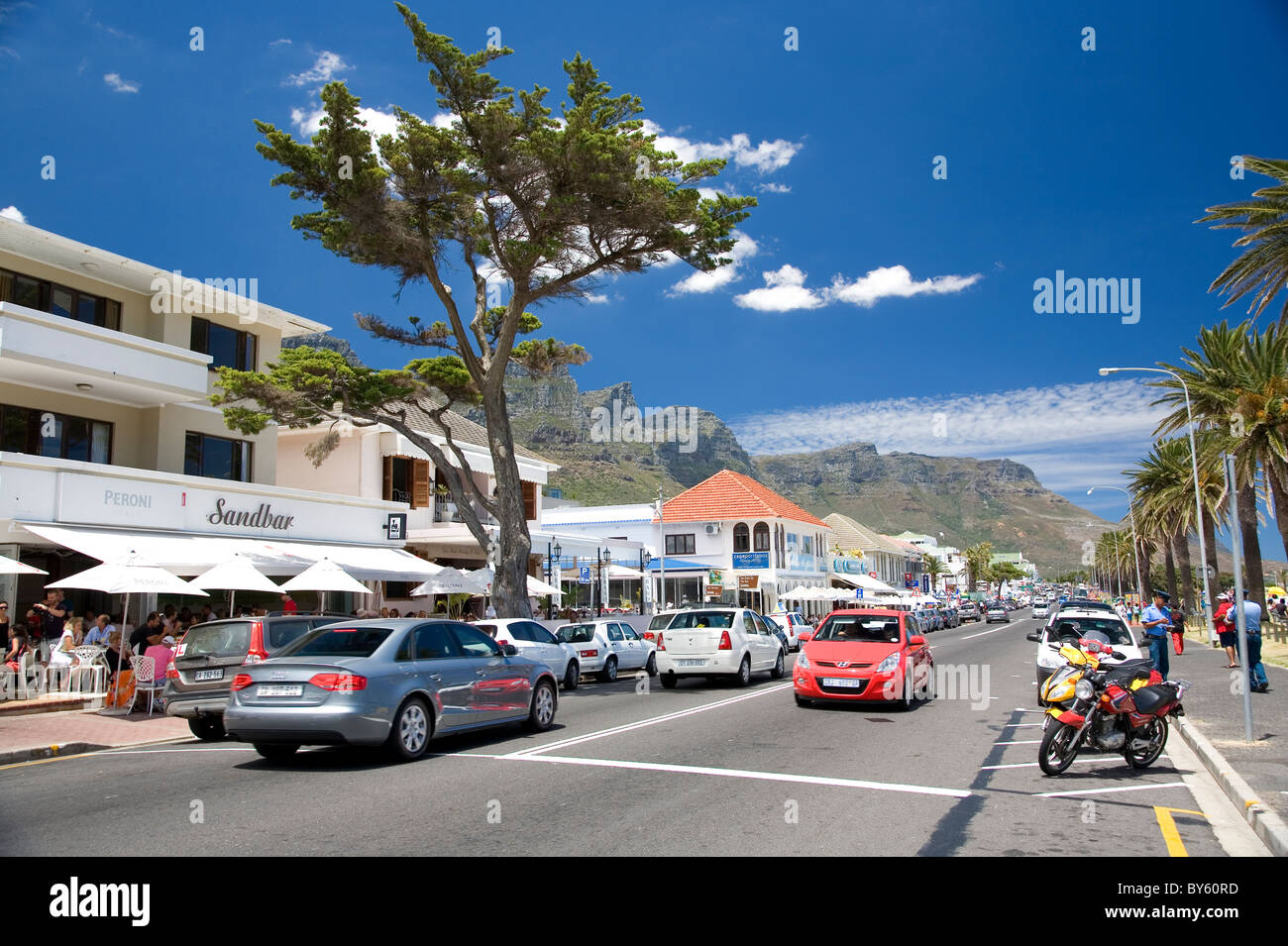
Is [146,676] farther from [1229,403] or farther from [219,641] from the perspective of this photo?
[1229,403]

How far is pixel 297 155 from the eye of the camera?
20.6 metres

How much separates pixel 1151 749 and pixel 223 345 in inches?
998

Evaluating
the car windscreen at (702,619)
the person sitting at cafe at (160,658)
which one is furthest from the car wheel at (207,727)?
the car windscreen at (702,619)

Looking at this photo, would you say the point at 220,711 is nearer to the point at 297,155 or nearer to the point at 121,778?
the point at 121,778

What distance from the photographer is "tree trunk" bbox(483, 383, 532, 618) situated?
23297 mm

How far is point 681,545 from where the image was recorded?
57594 millimetres

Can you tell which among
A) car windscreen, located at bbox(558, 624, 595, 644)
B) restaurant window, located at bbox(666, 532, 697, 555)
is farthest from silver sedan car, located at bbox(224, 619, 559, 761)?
restaurant window, located at bbox(666, 532, 697, 555)

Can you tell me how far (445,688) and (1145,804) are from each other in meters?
7.06

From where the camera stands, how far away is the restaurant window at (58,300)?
21406 millimetres

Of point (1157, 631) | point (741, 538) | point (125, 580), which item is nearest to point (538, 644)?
point (125, 580)

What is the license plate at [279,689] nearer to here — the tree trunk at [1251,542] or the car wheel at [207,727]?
the car wheel at [207,727]
